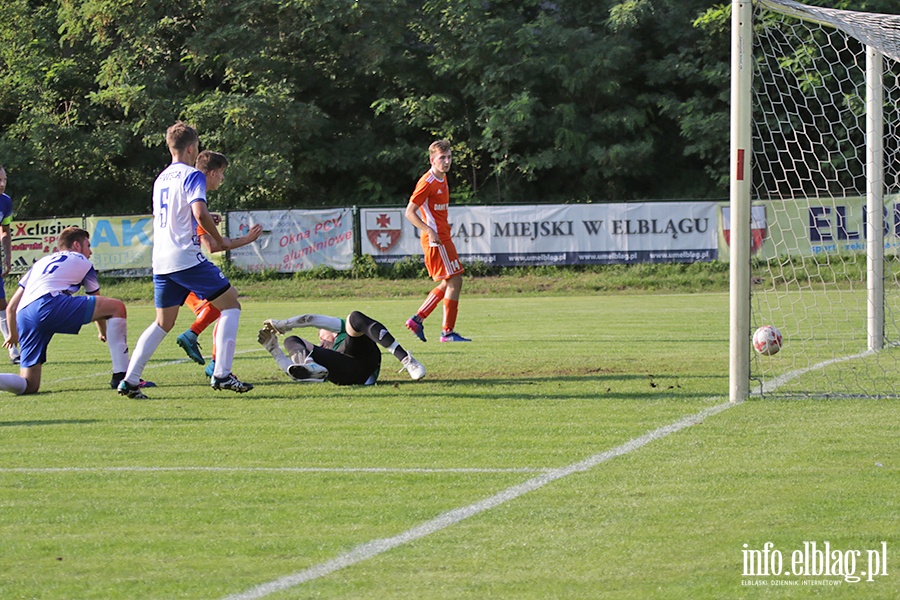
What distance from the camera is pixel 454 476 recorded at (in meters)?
5.50

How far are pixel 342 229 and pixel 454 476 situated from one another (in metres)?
22.2

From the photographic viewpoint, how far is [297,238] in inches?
1091

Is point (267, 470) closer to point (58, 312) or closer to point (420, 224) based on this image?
point (58, 312)

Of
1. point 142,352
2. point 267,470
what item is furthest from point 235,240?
point 267,470

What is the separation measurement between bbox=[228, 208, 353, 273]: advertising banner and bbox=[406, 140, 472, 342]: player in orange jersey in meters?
14.4

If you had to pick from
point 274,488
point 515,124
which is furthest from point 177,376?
point 515,124

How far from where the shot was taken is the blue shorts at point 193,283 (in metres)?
8.36

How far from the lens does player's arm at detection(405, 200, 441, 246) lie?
12625mm

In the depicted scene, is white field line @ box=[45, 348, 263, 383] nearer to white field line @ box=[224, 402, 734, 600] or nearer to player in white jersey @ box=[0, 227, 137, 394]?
player in white jersey @ box=[0, 227, 137, 394]

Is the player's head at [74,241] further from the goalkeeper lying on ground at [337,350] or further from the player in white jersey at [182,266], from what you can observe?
the goalkeeper lying on ground at [337,350]

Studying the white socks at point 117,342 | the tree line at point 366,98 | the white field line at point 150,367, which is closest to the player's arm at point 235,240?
the white socks at point 117,342

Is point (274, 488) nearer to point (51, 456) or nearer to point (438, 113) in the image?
point (51, 456)

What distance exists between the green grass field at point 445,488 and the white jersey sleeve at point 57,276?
2.73 ft

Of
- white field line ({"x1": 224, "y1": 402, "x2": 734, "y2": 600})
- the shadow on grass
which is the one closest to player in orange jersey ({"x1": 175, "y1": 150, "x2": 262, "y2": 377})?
the shadow on grass
